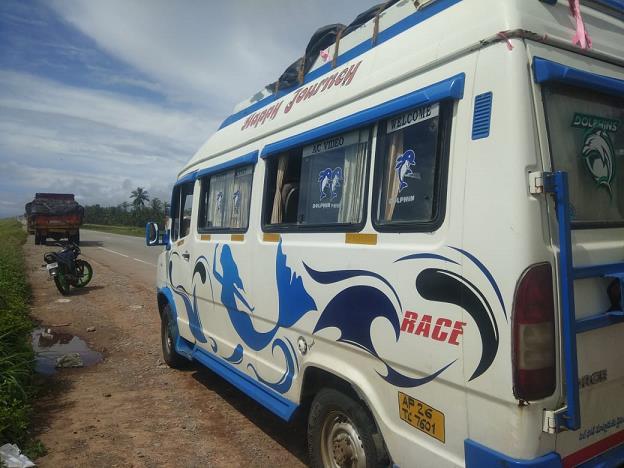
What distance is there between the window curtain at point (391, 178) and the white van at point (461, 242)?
1cm

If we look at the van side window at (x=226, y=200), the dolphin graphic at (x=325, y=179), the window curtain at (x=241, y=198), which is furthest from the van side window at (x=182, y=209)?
the dolphin graphic at (x=325, y=179)

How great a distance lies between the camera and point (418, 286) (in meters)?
2.34

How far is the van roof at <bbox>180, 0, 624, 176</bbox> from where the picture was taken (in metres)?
2.11

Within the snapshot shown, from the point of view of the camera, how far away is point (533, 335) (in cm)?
194

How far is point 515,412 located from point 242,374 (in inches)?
108

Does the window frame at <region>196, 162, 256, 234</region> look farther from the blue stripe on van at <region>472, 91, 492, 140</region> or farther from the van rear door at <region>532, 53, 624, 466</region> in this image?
the van rear door at <region>532, 53, 624, 466</region>

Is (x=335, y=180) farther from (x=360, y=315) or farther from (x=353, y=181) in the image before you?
(x=360, y=315)

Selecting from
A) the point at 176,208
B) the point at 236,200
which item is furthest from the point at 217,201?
the point at 176,208

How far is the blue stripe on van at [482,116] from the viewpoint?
207 centimetres

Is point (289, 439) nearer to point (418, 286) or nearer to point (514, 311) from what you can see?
point (418, 286)

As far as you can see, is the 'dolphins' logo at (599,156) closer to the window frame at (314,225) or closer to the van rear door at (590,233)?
the van rear door at (590,233)

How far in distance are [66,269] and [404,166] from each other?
11126 millimetres

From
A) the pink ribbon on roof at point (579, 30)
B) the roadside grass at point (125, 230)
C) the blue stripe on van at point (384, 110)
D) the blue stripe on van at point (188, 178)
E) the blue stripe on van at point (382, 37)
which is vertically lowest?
the roadside grass at point (125, 230)

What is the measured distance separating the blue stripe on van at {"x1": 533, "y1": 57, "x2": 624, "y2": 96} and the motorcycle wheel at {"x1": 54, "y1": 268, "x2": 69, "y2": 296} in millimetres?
11729
